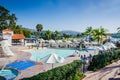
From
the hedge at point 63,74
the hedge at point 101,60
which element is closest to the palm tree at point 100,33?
the hedge at point 101,60

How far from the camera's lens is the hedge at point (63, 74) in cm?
1043

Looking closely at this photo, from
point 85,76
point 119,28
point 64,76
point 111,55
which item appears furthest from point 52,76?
point 119,28

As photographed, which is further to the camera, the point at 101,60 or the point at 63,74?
the point at 101,60

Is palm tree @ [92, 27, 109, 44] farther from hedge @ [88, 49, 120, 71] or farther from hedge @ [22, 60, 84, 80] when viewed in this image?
hedge @ [22, 60, 84, 80]

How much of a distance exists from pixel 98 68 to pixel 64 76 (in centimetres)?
797

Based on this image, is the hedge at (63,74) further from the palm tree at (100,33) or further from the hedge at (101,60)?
the palm tree at (100,33)

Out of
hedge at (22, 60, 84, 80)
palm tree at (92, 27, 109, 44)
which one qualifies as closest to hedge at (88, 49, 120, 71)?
hedge at (22, 60, 84, 80)

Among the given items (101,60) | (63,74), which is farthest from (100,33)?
(63,74)

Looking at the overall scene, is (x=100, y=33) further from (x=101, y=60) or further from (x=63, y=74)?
(x=63, y=74)

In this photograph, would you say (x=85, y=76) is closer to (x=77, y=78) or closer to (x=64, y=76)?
(x=77, y=78)

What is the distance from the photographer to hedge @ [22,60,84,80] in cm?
1043

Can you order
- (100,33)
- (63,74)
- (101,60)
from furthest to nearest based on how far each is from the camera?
(100,33) < (101,60) < (63,74)

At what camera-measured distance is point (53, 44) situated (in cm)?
5191

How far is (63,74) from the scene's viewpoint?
12461mm
